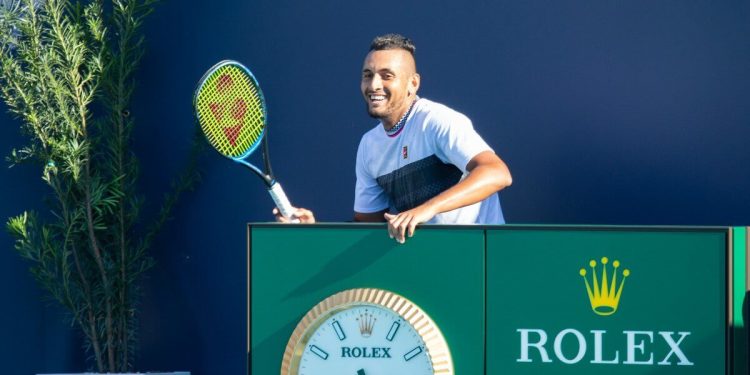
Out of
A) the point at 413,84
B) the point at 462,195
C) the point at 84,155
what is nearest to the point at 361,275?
the point at 462,195

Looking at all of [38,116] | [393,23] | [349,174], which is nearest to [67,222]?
[38,116]

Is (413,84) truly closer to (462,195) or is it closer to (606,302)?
(462,195)

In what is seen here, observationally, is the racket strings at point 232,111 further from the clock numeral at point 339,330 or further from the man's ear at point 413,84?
the clock numeral at point 339,330

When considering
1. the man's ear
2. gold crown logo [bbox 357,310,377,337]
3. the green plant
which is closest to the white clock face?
gold crown logo [bbox 357,310,377,337]

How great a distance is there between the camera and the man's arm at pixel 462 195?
139 inches

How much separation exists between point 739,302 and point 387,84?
1.51 meters

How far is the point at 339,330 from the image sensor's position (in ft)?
11.7

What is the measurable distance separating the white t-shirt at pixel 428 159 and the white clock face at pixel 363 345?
701 mm

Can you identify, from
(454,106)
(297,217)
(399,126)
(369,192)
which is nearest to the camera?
(297,217)

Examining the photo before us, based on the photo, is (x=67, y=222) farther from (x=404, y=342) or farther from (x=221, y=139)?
(x=404, y=342)

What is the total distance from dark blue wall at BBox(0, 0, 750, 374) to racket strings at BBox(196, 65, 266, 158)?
1.13m

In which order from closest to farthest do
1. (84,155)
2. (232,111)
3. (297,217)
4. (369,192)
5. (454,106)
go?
(297,217)
(232,111)
(369,192)
(454,106)
(84,155)

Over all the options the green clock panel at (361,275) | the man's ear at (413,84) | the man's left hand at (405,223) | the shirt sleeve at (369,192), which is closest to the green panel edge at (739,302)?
the green clock panel at (361,275)

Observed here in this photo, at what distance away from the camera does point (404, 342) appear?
354 cm
